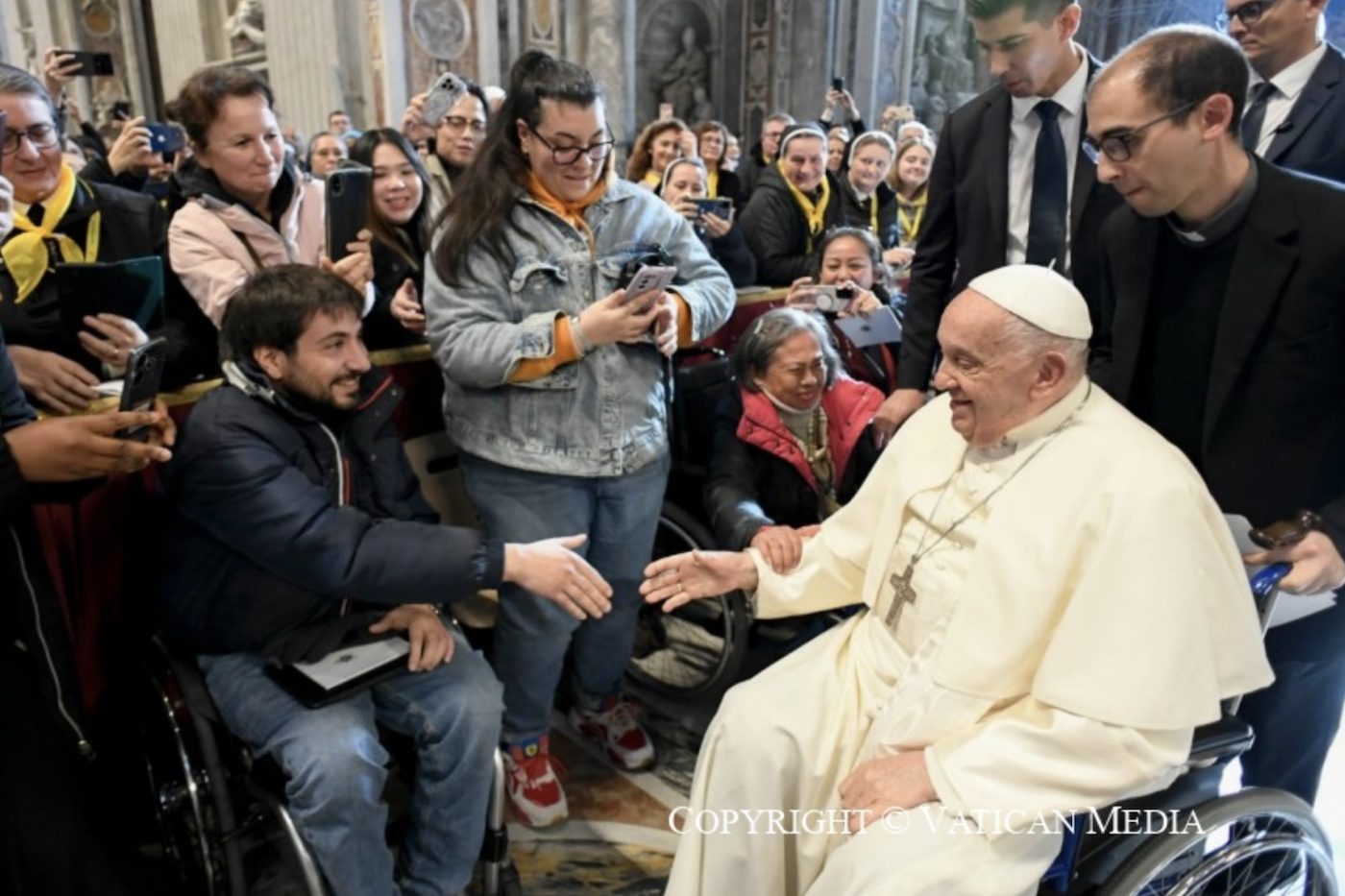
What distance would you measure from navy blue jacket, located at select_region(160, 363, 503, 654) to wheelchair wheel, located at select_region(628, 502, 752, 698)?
1027 mm

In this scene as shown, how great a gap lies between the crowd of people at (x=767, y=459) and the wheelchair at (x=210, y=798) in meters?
0.06

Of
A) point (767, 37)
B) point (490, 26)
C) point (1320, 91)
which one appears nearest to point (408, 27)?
point (490, 26)

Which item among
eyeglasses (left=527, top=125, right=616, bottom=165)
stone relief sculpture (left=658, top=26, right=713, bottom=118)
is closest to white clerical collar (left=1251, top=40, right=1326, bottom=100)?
eyeglasses (left=527, top=125, right=616, bottom=165)

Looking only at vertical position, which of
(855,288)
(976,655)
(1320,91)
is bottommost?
(976,655)

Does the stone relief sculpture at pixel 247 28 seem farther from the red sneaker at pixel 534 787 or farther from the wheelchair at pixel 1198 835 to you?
the wheelchair at pixel 1198 835

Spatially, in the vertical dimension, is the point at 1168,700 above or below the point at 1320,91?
below

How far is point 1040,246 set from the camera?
8.27ft

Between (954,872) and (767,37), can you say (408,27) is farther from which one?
(954,872)

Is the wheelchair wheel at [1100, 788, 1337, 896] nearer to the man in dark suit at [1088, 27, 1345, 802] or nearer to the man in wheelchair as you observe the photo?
the man in dark suit at [1088, 27, 1345, 802]

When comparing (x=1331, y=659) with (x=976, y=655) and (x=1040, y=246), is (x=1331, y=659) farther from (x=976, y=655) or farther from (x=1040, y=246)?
(x=1040, y=246)

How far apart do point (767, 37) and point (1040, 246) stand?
39.9 ft

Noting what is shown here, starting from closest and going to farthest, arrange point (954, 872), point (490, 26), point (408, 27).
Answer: point (954, 872)
point (408, 27)
point (490, 26)

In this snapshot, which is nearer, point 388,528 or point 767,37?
point 388,528

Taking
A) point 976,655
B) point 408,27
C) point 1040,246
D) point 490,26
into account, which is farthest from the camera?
point 490,26
